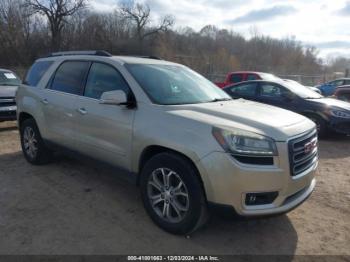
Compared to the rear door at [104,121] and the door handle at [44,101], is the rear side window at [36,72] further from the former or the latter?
the rear door at [104,121]

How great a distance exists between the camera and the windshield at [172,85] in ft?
12.8

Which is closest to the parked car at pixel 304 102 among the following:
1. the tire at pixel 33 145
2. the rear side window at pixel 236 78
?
the rear side window at pixel 236 78

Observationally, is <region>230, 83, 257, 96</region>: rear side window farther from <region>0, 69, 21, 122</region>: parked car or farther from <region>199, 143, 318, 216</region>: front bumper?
<region>199, 143, 318, 216</region>: front bumper

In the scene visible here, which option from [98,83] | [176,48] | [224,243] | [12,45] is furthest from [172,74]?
[176,48]

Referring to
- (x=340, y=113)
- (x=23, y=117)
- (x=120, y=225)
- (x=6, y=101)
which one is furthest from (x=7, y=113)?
Result: (x=340, y=113)

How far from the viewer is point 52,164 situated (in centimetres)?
587

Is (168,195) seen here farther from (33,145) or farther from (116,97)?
(33,145)

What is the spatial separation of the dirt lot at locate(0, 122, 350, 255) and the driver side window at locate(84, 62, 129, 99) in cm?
106

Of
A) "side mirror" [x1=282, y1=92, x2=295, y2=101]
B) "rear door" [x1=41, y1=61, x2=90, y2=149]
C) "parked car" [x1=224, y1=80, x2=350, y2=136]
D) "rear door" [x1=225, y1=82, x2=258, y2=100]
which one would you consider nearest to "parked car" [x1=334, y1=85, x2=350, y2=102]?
"parked car" [x1=224, y1=80, x2=350, y2=136]

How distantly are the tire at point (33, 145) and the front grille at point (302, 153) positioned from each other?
403cm

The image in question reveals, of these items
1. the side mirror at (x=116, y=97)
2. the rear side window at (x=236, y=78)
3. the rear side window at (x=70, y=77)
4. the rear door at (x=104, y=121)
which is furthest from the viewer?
the rear side window at (x=236, y=78)

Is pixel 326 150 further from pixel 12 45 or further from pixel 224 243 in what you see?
pixel 12 45

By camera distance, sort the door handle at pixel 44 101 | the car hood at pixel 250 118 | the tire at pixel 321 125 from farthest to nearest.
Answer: the tire at pixel 321 125 → the door handle at pixel 44 101 → the car hood at pixel 250 118

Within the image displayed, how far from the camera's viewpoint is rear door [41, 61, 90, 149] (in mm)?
4676
